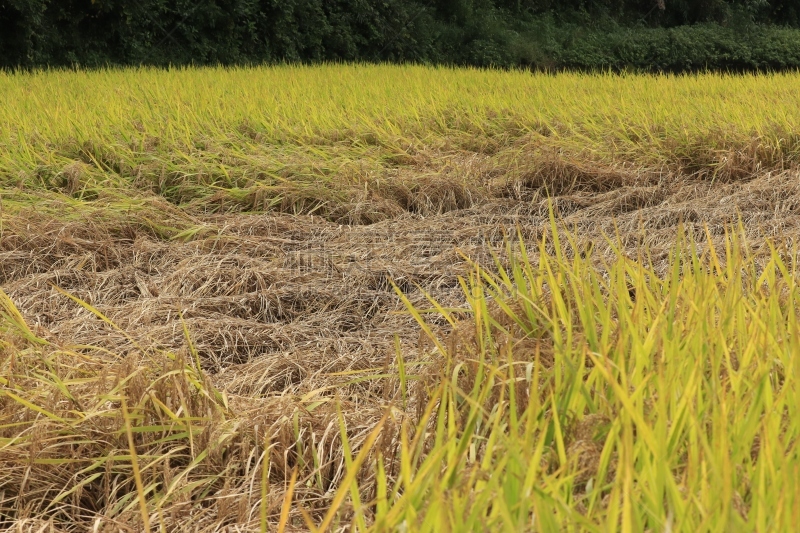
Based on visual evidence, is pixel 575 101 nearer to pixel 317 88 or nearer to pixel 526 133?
pixel 526 133

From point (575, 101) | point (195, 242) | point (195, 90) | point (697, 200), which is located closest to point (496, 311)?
point (195, 242)

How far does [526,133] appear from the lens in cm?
457

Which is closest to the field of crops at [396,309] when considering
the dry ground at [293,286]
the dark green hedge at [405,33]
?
the dry ground at [293,286]

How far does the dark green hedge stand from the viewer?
28.3 ft

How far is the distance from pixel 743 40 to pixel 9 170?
465 inches

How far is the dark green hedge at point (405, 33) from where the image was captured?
28.3ft

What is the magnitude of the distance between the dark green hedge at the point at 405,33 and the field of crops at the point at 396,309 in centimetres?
284

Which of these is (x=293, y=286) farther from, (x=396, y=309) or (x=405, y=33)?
(x=405, y=33)

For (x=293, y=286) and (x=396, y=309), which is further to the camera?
(x=293, y=286)

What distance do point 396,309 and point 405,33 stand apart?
9137 millimetres

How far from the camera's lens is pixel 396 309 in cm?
227

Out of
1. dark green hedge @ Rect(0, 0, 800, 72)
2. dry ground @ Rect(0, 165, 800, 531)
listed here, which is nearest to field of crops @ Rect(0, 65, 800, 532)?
dry ground @ Rect(0, 165, 800, 531)

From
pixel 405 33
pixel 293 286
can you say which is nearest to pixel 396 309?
pixel 293 286

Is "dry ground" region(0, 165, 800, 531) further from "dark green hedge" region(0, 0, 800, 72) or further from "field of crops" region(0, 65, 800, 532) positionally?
"dark green hedge" region(0, 0, 800, 72)
